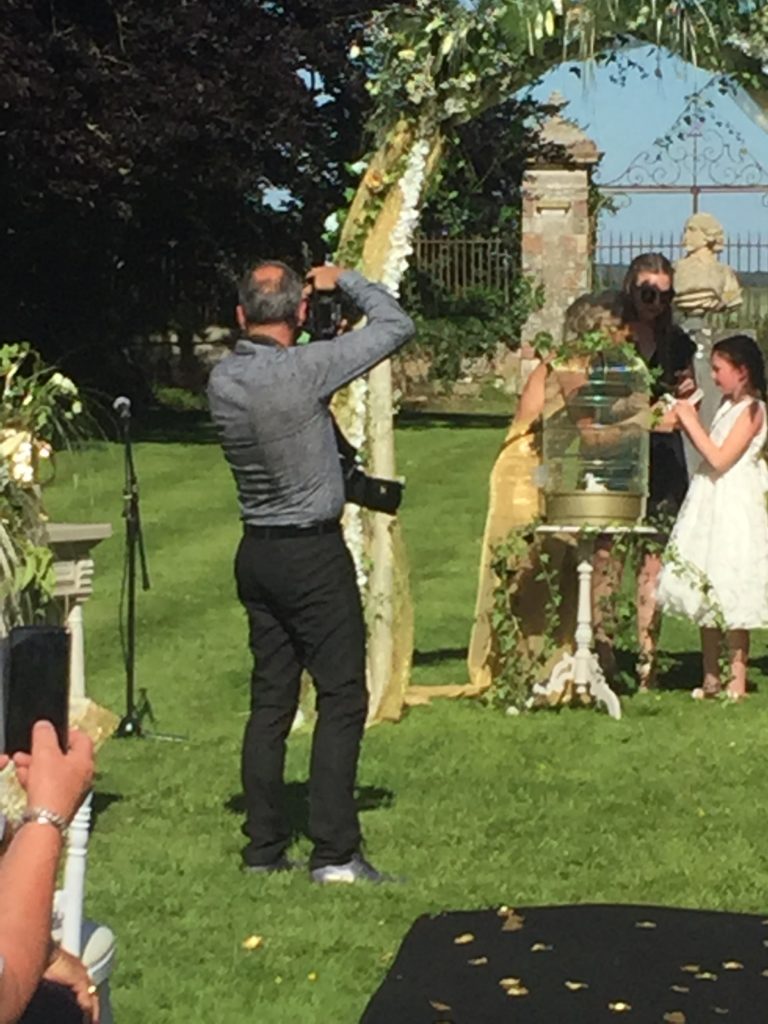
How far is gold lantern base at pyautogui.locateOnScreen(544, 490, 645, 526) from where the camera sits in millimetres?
9523

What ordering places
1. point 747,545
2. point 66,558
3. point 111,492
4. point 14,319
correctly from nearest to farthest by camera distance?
point 66,558 < point 747,545 < point 111,492 < point 14,319

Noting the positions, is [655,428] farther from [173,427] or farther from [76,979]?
[173,427]

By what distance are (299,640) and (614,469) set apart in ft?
11.1

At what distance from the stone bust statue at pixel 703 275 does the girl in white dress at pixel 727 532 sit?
108 inches

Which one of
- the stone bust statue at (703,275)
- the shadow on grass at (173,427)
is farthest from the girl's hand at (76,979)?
the shadow on grass at (173,427)

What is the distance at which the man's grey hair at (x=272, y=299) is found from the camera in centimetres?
654

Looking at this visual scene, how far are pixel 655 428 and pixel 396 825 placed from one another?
10.0 ft

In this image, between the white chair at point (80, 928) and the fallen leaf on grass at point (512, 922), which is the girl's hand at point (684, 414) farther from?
the white chair at point (80, 928)

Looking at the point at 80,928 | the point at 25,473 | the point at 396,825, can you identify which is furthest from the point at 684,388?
the point at 80,928

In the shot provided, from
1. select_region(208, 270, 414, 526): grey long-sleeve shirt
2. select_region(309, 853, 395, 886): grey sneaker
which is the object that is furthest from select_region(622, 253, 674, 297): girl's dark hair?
select_region(309, 853, 395, 886): grey sneaker

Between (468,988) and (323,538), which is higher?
(323,538)

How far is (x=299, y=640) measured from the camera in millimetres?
6664

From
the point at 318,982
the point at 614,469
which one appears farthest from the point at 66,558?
the point at 614,469

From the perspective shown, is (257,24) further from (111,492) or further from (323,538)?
(323,538)
